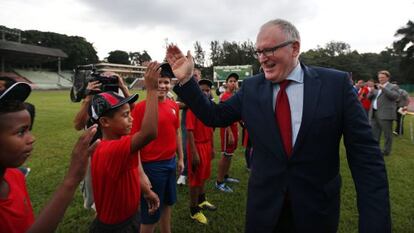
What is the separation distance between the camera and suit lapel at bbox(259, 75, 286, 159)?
195 centimetres

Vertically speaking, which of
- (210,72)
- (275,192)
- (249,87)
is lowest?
(275,192)

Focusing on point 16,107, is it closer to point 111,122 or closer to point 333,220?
point 111,122

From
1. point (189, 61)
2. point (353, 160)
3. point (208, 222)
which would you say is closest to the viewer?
point (353, 160)

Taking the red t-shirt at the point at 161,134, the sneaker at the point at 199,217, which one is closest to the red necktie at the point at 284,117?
the red t-shirt at the point at 161,134

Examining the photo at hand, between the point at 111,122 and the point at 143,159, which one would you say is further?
the point at 143,159

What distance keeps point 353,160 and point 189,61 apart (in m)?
1.37

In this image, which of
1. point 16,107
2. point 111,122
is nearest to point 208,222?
point 111,122

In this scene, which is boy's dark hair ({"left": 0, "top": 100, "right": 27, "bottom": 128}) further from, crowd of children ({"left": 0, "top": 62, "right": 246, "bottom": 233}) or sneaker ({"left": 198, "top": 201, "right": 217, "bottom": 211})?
sneaker ({"left": 198, "top": 201, "right": 217, "bottom": 211})

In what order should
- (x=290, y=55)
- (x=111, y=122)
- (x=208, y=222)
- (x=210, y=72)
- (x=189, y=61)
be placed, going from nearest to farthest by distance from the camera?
1. (x=290, y=55)
2. (x=189, y=61)
3. (x=111, y=122)
4. (x=208, y=222)
5. (x=210, y=72)

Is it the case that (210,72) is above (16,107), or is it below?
above

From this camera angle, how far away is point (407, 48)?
54344 mm

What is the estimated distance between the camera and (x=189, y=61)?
229 centimetres

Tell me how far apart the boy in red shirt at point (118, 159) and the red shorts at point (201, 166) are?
72.6 inches

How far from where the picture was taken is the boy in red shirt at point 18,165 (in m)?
1.41
